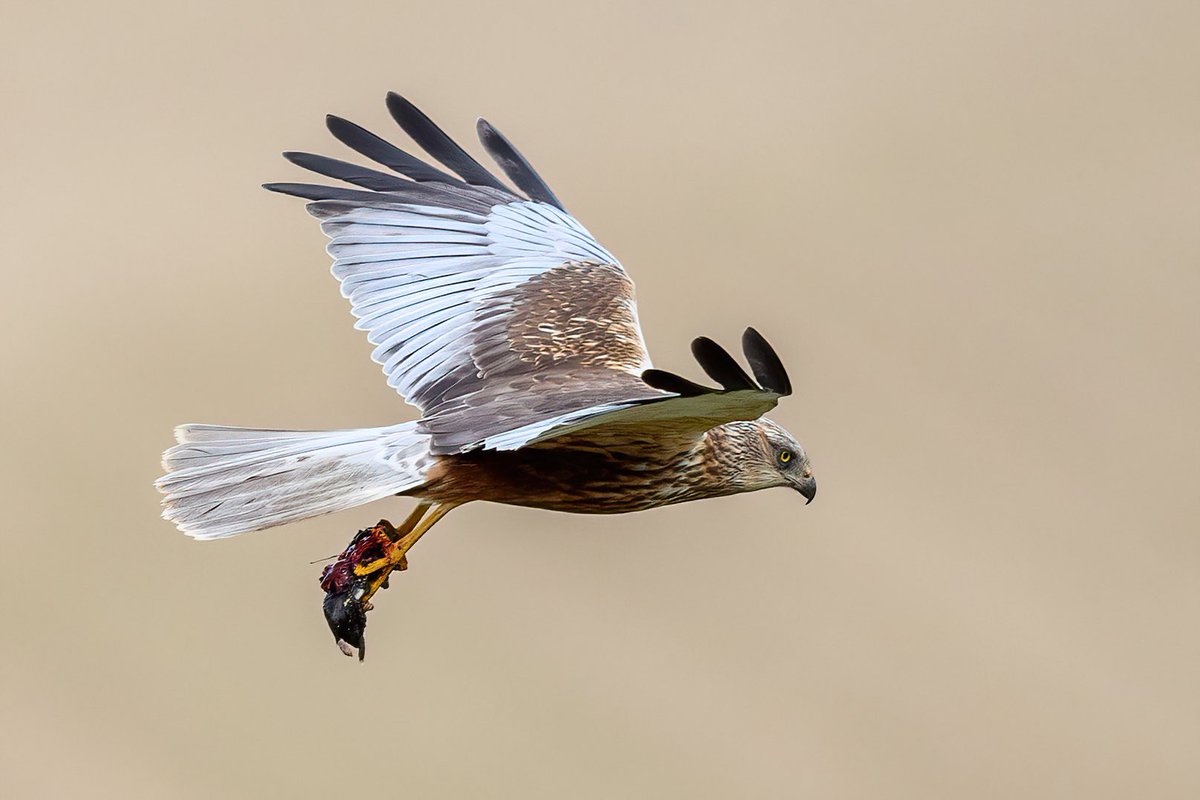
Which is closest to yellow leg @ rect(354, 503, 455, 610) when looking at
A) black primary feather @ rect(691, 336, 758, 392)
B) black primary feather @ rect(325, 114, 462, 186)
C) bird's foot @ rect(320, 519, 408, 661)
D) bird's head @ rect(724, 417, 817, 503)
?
bird's foot @ rect(320, 519, 408, 661)

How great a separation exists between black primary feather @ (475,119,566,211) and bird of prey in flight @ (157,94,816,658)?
128 mm

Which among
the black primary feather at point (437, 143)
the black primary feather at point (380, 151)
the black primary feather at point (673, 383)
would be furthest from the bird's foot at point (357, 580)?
the black primary feather at point (437, 143)

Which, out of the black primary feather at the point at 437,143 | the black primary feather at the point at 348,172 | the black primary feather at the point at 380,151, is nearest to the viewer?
the black primary feather at the point at 348,172

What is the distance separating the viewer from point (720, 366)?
2.62 m

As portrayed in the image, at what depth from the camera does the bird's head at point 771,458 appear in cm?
362

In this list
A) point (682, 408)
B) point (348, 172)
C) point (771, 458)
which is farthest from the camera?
point (348, 172)

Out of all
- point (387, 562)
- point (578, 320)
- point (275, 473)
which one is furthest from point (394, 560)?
point (578, 320)

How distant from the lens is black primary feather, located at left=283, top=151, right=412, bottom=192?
4.28 m

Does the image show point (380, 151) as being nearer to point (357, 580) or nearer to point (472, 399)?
point (472, 399)

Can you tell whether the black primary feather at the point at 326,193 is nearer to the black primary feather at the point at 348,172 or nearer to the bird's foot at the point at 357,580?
the black primary feather at the point at 348,172

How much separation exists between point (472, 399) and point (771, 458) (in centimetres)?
77

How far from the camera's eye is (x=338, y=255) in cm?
417

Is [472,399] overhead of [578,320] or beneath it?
beneath

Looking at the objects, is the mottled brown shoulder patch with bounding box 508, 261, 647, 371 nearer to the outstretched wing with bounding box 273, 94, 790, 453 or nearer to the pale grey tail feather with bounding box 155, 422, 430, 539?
the outstretched wing with bounding box 273, 94, 790, 453
